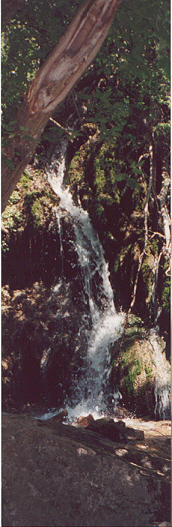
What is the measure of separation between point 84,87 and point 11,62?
1659mm

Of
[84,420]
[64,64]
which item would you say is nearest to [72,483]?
[84,420]

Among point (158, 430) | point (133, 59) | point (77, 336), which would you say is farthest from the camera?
point (77, 336)

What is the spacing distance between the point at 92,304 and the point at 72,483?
3758 mm

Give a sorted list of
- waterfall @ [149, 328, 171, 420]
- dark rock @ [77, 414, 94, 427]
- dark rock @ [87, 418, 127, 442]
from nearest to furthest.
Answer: dark rock @ [87, 418, 127, 442]
dark rock @ [77, 414, 94, 427]
waterfall @ [149, 328, 171, 420]

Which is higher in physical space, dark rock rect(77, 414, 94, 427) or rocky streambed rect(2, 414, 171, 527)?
dark rock rect(77, 414, 94, 427)

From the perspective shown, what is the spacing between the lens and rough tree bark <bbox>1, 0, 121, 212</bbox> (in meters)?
2.61

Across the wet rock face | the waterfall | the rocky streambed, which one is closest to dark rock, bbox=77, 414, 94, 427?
the wet rock face

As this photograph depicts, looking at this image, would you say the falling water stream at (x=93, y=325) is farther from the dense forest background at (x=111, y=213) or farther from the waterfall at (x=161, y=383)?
the dense forest background at (x=111, y=213)

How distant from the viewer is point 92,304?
244 inches

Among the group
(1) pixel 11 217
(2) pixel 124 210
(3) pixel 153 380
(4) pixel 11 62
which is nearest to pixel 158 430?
(3) pixel 153 380

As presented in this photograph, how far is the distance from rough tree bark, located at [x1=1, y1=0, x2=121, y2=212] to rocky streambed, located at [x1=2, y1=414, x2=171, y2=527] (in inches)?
67.4

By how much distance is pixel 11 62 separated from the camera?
4.18 meters

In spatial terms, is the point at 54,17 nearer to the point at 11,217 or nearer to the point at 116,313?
the point at 11,217

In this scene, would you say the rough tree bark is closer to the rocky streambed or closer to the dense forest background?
Answer: the rocky streambed
